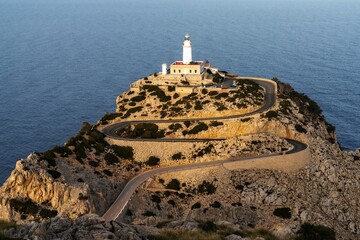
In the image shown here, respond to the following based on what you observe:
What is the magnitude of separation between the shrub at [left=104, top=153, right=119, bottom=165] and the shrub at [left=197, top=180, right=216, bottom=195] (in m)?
10.3

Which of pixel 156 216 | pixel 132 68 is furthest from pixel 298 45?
pixel 156 216

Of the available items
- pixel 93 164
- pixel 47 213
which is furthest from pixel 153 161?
pixel 47 213

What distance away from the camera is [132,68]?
119000 mm

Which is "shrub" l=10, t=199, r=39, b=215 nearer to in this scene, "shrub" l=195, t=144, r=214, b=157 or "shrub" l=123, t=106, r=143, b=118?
"shrub" l=195, t=144, r=214, b=157

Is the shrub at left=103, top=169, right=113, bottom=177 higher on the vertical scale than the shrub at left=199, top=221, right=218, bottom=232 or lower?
lower

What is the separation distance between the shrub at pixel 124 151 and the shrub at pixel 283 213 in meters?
18.1

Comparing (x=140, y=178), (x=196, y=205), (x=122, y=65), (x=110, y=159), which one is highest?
(x=122, y=65)

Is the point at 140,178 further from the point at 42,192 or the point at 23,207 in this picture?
the point at 23,207

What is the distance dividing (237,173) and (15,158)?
37223mm

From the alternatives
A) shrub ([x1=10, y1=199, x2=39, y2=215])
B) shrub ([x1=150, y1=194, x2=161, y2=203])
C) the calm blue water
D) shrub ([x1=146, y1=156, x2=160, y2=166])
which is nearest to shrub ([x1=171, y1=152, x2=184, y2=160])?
shrub ([x1=146, y1=156, x2=160, y2=166])

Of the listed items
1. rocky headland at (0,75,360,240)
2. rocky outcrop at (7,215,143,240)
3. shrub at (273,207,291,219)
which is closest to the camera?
rocky outcrop at (7,215,143,240)

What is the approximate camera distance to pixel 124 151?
169 ft

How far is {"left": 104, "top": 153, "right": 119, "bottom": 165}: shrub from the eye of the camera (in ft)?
161

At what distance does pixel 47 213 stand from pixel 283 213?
74.7ft
